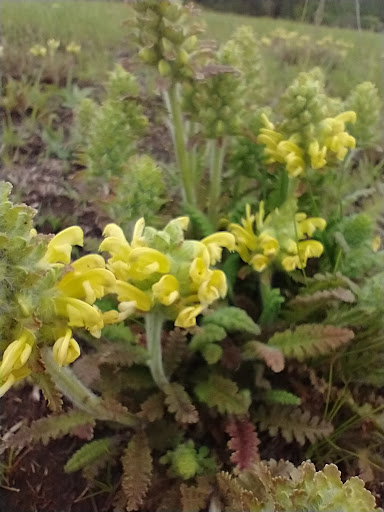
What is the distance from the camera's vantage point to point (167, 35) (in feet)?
6.12

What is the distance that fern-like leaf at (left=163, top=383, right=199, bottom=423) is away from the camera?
1.62m

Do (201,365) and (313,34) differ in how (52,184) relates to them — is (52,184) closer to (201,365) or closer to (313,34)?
(201,365)

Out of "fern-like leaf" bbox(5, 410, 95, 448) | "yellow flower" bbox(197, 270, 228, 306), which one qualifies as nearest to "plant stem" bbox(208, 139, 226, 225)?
"yellow flower" bbox(197, 270, 228, 306)

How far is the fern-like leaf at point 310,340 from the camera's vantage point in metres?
1.71

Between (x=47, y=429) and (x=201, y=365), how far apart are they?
57cm

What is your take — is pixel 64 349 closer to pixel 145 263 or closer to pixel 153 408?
pixel 145 263

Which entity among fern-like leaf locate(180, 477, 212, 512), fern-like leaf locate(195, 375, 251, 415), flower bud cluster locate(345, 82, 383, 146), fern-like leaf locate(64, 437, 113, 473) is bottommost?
fern-like leaf locate(64, 437, 113, 473)

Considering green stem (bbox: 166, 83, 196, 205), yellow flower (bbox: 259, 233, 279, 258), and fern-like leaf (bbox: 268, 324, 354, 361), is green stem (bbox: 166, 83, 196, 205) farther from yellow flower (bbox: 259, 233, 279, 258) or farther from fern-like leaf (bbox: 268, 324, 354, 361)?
fern-like leaf (bbox: 268, 324, 354, 361)

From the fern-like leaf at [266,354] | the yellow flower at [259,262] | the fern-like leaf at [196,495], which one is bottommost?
the fern-like leaf at [196,495]

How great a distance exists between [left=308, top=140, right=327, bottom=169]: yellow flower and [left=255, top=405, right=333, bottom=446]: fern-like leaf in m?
0.81

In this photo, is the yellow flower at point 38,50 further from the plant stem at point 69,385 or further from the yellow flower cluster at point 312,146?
the plant stem at point 69,385

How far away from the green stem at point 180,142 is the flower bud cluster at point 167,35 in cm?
11

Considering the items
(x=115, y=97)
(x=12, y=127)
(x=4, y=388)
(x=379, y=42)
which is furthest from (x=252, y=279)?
(x=379, y=42)

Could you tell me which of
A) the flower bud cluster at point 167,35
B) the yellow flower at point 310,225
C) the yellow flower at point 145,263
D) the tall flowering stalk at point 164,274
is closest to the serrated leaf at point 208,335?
the tall flowering stalk at point 164,274
